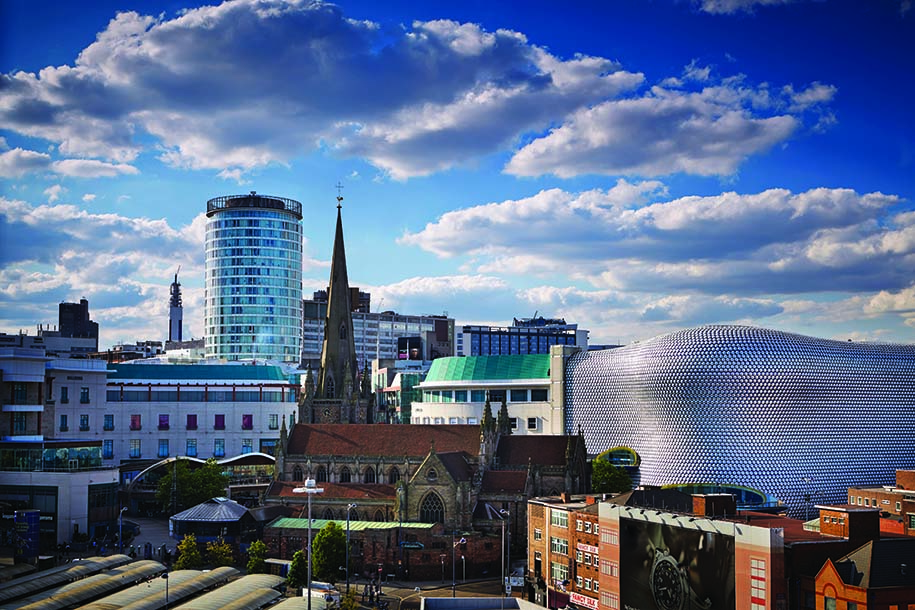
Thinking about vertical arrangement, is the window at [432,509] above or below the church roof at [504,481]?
below

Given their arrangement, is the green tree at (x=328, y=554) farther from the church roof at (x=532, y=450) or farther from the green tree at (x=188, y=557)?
the church roof at (x=532, y=450)

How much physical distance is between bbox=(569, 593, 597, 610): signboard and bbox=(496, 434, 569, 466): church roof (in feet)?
74.6

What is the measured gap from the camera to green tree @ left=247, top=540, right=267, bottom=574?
9052 cm

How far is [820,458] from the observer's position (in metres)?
132

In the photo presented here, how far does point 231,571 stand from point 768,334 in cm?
8333

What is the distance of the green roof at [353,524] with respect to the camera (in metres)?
96.8

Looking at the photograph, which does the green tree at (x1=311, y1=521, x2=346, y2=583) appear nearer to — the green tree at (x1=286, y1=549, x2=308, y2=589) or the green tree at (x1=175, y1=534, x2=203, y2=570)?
the green tree at (x1=286, y1=549, x2=308, y2=589)

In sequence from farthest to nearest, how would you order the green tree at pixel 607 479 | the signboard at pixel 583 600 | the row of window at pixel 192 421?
1. the row of window at pixel 192 421
2. the green tree at pixel 607 479
3. the signboard at pixel 583 600

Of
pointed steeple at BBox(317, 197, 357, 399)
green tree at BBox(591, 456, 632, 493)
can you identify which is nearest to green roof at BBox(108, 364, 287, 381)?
pointed steeple at BBox(317, 197, 357, 399)

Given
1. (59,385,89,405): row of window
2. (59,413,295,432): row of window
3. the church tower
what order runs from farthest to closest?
1. (59,413,295,432): row of window
2. (59,385,89,405): row of window
3. the church tower

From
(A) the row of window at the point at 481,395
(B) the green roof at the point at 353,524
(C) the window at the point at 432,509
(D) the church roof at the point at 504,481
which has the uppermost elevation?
(A) the row of window at the point at 481,395

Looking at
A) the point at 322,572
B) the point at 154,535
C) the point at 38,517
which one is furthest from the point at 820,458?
the point at 38,517

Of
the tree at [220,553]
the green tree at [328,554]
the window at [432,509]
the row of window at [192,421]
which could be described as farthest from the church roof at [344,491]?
the row of window at [192,421]

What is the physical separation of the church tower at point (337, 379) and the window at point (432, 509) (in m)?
23.3
